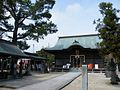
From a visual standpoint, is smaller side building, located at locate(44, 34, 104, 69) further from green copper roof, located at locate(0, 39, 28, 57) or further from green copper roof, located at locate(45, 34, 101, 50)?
green copper roof, located at locate(0, 39, 28, 57)

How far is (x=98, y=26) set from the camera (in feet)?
69.3

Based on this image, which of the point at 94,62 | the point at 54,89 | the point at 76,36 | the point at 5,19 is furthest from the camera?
the point at 76,36

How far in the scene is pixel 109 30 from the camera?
20.7 meters

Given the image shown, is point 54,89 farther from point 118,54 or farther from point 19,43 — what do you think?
point 19,43

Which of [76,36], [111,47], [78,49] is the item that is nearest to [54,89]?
[111,47]

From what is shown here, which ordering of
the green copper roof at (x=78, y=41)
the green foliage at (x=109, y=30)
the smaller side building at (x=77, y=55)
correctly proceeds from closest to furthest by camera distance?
the green foliage at (x=109, y=30), the smaller side building at (x=77, y=55), the green copper roof at (x=78, y=41)

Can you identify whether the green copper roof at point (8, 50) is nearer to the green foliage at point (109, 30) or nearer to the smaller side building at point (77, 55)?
the green foliage at point (109, 30)

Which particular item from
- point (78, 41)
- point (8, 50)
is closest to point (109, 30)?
point (8, 50)

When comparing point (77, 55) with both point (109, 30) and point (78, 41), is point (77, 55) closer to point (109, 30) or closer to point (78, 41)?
point (78, 41)

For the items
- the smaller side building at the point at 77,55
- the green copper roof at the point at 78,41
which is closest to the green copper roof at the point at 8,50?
the smaller side building at the point at 77,55

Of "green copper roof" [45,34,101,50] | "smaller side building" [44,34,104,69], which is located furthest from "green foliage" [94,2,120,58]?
"green copper roof" [45,34,101,50]

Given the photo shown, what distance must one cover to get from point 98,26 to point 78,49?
23.7 m

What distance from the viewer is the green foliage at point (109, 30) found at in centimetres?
2000

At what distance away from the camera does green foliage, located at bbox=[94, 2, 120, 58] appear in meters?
20.0
